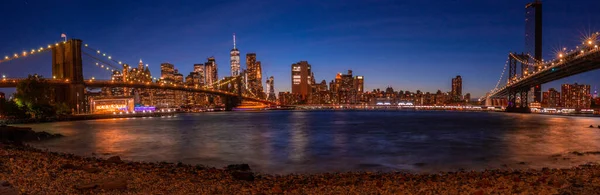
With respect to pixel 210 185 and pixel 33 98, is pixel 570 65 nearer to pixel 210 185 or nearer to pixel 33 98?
pixel 210 185

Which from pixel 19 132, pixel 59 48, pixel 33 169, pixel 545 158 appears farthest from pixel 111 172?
pixel 59 48

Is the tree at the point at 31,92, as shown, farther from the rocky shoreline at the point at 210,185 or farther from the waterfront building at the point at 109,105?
the rocky shoreline at the point at 210,185

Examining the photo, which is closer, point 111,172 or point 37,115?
point 111,172

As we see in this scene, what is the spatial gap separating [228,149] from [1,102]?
172 feet

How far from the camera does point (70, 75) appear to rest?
2822 inches

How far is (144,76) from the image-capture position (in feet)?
379

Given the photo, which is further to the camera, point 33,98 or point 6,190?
point 33,98

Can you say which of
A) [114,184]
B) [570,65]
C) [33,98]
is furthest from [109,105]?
[114,184]

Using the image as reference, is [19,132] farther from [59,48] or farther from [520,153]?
[59,48]

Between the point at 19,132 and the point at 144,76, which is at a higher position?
the point at 144,76

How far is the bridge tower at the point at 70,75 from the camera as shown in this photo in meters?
69.6

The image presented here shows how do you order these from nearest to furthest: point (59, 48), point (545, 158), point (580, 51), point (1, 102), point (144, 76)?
point (545, 158), point (580, 51), point (1, 102), point (59, 48), point (144, 76)

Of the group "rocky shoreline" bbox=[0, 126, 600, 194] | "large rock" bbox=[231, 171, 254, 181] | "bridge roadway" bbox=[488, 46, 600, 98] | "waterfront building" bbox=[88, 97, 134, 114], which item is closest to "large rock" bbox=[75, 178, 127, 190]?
"rocky shoreline" bbox=[0, 126, 600, 194]

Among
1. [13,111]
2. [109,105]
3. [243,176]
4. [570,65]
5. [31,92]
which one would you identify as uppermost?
[570,65]
